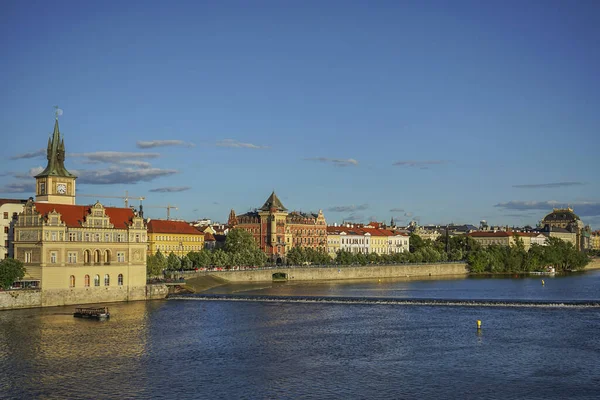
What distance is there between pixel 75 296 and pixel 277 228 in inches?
3352

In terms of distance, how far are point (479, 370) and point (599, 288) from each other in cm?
7370

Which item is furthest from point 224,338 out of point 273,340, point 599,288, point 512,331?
point 599,288

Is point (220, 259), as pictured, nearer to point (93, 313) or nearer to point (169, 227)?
point (169, 227)

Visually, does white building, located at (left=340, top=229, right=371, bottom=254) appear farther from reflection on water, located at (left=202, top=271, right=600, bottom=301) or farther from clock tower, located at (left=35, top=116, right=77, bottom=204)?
clock tower, located at (left=35, top=116, right=77, bottom=204)

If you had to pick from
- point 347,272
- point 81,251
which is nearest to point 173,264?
point 347,272

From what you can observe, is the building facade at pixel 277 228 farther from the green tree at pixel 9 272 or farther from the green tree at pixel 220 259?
the green tree at pixel 9 272

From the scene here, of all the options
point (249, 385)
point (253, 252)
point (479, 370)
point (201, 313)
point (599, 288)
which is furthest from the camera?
point (253, 252)

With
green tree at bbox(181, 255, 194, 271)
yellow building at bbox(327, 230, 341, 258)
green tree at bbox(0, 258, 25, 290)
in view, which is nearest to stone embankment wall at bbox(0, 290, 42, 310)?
green tree at bbox(0, 258, 25, 290)

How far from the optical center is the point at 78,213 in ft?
277

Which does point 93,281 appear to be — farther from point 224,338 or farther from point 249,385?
point 249,385

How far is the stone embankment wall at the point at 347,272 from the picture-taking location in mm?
123062

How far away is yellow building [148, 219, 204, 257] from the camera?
145m

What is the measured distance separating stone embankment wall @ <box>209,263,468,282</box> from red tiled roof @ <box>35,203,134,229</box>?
90.3 ft

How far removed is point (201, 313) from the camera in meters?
75.5
